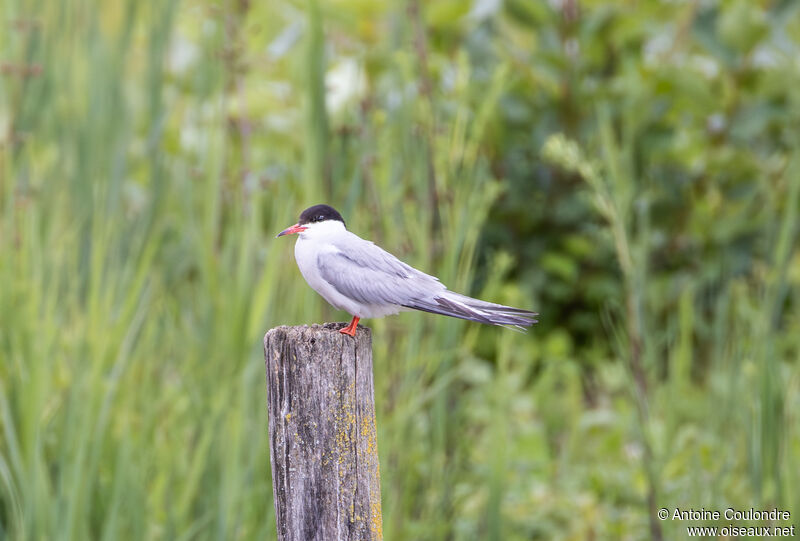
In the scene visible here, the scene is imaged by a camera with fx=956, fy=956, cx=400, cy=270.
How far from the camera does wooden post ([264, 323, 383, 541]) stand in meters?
1.49

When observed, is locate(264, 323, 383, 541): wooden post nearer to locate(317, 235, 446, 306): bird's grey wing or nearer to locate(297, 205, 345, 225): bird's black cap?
locate(317, 235, 446, 306): bird's grey wing

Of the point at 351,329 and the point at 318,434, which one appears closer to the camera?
the point at 318,434

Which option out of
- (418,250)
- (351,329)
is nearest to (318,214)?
(351,329)

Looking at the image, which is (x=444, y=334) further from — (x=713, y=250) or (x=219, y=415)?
(x=713, y=250)

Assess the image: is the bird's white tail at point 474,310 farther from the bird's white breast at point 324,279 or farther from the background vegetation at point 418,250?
the background vegetation at point 418,250

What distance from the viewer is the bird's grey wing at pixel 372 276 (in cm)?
164

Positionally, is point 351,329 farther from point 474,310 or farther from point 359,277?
point 474,310

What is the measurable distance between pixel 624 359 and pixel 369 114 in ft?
2.96

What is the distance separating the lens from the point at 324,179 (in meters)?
2.32

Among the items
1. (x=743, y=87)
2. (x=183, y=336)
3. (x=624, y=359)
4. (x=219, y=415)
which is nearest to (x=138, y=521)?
(x=219, y=415)

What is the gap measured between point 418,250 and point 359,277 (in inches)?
30.0

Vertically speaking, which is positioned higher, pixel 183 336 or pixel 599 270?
pixel 599 270

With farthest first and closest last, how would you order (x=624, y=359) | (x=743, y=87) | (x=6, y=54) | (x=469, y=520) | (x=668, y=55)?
(x=668, y=55) < (x=743, y=87) < (x=6, y=54) < (x=469, y=520) < (x=624, y=359)

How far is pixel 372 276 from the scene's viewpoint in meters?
1.69
